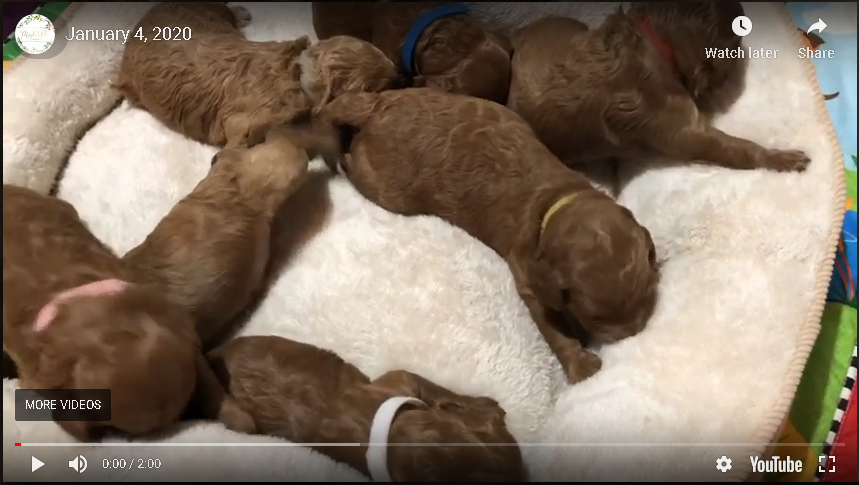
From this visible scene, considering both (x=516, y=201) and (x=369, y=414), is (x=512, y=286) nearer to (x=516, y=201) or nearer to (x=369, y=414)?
(x=516, y=201)

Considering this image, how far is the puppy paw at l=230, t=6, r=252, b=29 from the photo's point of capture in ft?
5.68

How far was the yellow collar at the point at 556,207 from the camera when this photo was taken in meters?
1.34

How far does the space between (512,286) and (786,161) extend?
55 cm

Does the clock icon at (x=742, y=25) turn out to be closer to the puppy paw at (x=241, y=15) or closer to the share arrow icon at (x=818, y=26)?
the share arrow icon at (x=818, y=26)

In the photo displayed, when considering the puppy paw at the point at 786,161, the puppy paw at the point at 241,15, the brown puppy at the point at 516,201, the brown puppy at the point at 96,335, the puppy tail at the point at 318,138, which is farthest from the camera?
the puppy paw at the point at 241,15

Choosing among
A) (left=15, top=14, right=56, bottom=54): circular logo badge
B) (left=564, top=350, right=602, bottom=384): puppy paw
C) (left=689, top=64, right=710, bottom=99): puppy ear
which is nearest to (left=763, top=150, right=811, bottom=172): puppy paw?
(left=689, top=64, right=710, bottom=99): puppy ear

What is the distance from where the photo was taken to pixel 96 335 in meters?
1.06

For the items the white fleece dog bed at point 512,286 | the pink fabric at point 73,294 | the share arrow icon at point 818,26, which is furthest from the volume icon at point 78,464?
the share arrow icon at point 818,26

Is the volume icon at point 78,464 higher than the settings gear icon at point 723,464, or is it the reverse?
the settings gear icon at point 723,464

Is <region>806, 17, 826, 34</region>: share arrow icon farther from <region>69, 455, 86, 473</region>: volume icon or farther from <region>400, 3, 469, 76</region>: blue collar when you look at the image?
<region>69, 455, 86, 473</region>: volume icon

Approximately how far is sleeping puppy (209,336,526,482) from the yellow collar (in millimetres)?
323

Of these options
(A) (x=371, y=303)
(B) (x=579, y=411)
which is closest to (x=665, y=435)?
(B) (x=579, y=411)
